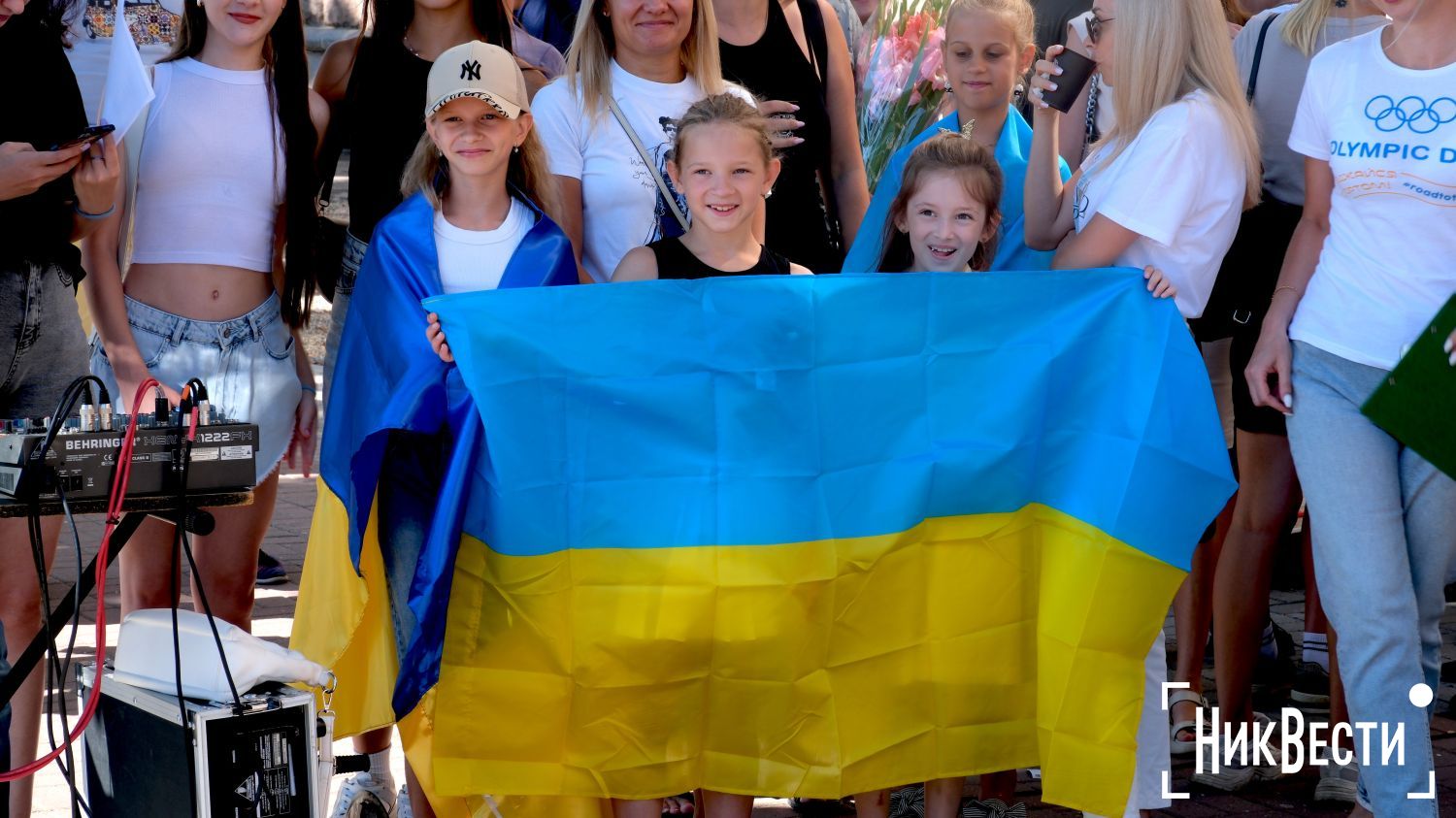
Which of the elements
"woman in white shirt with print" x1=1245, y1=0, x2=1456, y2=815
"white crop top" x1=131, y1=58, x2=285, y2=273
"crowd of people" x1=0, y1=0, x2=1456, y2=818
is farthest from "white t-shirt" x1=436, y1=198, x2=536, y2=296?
"woman in white shirt with print" x1=1245, y1=0, x2=1456, y2=815

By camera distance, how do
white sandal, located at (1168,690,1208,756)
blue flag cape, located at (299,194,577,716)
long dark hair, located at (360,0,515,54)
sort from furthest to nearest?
white sandal, located at (1168,690,1208,756), long dark hair, located at (360,0,515,54), blue flag cape, located at (299,194,577,716)

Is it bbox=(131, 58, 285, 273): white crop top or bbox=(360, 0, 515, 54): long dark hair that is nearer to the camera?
bbox=(131, 58, 285, 273): white crop top

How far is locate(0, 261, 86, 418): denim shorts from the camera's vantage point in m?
3.42

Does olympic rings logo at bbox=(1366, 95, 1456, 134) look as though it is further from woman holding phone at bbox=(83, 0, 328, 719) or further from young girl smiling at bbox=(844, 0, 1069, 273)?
woman holding phone at bbox=(83, 0, 328, 719)

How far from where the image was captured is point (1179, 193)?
360 centimetres

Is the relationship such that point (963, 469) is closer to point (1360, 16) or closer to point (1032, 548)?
point (1032, 548)

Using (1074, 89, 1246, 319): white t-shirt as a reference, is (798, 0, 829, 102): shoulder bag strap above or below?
above

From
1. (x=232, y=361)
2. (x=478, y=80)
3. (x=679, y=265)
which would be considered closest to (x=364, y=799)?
(x=232, y=361)

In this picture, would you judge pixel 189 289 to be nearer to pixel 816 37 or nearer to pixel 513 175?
pixel 513 175

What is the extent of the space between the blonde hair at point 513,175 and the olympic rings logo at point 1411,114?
186 centimetres

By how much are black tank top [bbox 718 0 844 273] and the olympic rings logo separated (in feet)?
4.97

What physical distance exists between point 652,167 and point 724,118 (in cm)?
32

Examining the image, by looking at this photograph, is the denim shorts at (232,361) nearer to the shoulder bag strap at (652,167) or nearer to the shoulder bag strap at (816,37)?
the shoulder bag strap at (652,167)

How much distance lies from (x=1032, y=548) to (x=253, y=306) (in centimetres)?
191
